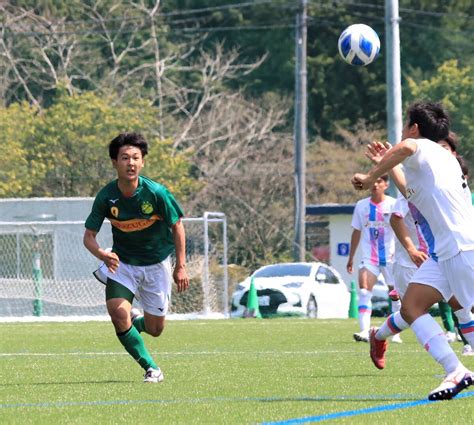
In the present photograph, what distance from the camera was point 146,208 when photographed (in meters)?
11.7

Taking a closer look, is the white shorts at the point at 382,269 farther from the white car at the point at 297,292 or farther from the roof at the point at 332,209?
the roof at the point at 332,209

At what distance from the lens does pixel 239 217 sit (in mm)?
49688

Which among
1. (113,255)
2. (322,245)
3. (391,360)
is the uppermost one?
(113,255)

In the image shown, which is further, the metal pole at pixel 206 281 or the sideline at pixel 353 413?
the metal pole at pixel 206 281

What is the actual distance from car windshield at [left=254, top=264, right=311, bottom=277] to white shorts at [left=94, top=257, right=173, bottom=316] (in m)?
20.6

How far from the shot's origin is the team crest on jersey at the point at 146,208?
11.6 metres

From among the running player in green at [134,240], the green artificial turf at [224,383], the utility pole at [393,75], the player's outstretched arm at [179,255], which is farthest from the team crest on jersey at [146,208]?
the utility pole at [393,75]

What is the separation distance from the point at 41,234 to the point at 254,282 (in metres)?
4.70

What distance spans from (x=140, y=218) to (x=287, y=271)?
21405 mm

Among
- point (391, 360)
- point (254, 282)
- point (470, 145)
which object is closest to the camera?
point (391, 360)

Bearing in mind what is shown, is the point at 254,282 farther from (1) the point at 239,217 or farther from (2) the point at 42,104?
(2) the point at 42,104

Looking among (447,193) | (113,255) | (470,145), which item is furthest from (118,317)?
(470,145)

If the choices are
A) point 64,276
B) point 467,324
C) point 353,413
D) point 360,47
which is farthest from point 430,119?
point 64,276

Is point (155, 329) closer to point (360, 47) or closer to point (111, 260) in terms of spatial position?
point (111, 260)
